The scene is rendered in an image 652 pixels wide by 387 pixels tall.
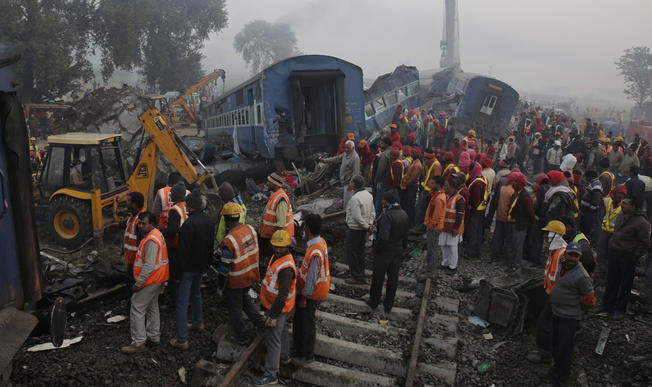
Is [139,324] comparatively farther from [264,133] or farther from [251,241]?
[264,133]

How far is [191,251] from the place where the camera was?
5031 millimetres

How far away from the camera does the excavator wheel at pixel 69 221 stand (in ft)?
27.9

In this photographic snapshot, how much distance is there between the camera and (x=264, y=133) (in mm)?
12688

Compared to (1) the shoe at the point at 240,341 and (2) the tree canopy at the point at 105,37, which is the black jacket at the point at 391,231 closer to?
Result: (1) the shoe at the point at 240,341

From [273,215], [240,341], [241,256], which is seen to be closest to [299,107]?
[273,215]

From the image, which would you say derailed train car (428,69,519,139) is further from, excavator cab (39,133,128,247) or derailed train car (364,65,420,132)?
excavator cab (39,133,128,247)

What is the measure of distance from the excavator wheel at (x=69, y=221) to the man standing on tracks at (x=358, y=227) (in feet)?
18.0

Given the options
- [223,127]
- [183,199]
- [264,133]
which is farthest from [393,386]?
[223,127]

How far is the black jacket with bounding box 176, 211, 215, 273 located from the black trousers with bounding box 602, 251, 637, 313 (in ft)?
18.4

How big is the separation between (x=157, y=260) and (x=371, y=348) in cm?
284

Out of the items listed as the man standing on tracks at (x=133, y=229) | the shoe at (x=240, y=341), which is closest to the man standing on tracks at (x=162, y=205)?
the man standing on tracks at (x=133, y=229)

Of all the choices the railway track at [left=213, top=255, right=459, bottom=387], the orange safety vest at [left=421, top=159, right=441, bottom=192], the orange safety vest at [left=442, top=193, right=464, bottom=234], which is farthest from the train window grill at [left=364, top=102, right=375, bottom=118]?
the railway track at [left=213, top=255, right=459, bottom=387]

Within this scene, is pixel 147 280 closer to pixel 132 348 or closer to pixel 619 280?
pixel 132 348

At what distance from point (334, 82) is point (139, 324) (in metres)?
10.2
